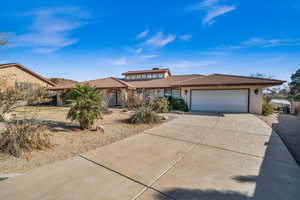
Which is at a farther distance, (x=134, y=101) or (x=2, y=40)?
(x=134, y=101)

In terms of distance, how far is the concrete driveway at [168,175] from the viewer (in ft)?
7.25

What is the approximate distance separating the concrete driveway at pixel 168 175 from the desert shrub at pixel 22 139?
56.0 inches

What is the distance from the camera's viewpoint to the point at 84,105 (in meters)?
6.17

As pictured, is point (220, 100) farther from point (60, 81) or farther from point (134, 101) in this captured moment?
point (60, 81)

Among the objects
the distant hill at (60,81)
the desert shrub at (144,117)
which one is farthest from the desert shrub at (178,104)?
the distant hill at (60,81)

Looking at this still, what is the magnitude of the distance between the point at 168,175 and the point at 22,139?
Answer: 4.47 m

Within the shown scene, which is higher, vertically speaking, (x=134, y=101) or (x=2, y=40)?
(x=2, y=40)

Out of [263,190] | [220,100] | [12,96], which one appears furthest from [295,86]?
[12,96]

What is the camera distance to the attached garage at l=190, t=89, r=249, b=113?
11.7m

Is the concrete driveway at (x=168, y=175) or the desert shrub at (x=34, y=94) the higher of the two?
the desert shrub at (x=34, y=94)

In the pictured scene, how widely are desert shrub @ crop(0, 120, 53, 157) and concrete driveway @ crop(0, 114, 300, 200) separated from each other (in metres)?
1.42

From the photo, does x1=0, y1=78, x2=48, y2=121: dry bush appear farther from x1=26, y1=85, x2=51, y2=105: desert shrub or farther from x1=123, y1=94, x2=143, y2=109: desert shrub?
x1=123, y1=94, x2=143, y2=109: desert shrub

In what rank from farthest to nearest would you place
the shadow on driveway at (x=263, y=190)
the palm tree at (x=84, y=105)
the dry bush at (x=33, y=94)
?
the palm tree at (x=84, y=105) → the dry bush at (x=33, y=94) → the shadow on driveway at (x=263, y=190)

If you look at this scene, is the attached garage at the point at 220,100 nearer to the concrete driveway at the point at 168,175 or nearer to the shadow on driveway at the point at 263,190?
the concrete driveway at the point at 168,175
